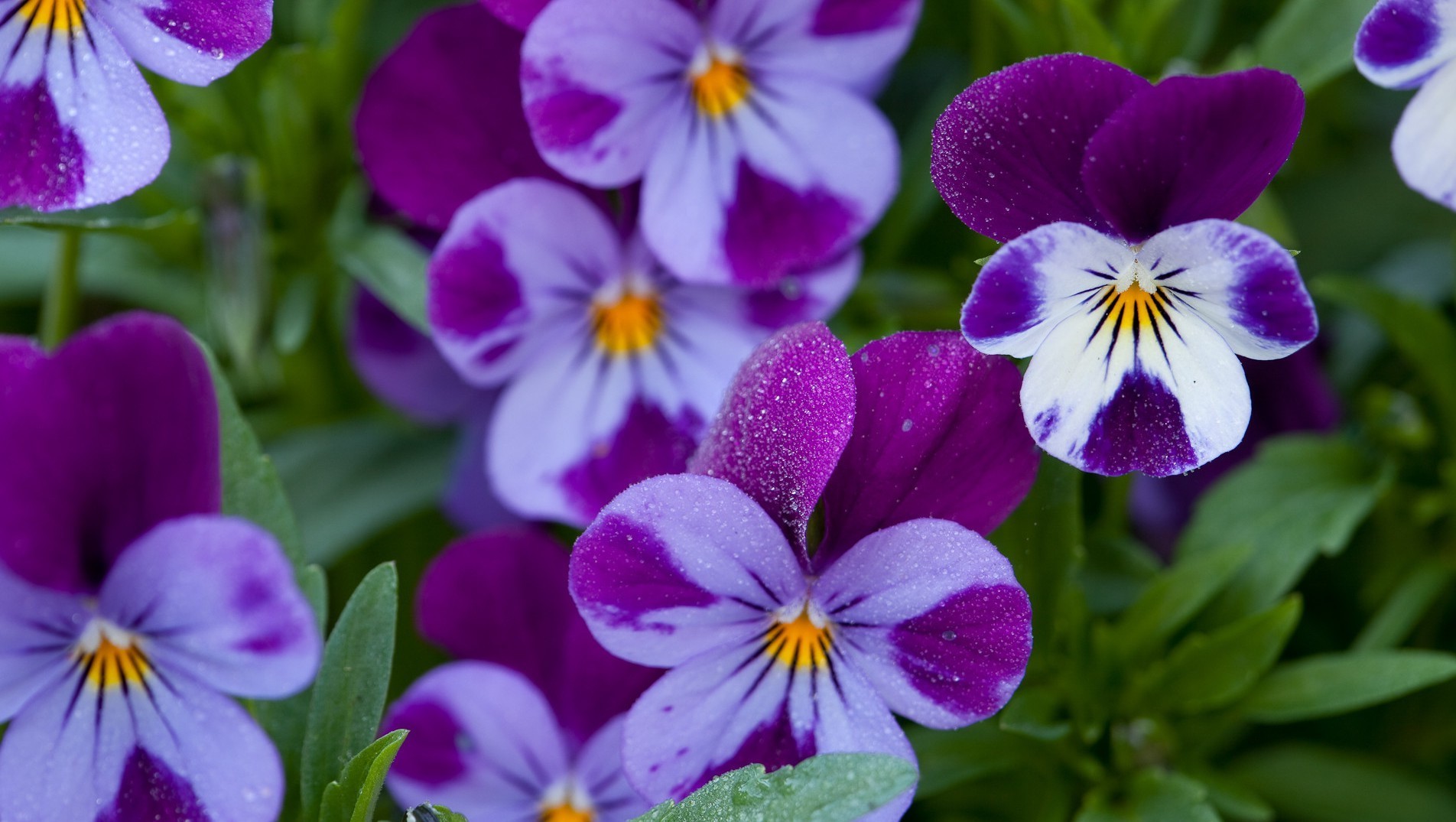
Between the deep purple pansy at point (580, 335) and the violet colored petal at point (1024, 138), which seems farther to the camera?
the deep purple pansy at point (580, 335)

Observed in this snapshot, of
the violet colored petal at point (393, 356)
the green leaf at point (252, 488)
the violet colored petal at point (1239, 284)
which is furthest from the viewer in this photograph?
the violet colored petal at point (393, 356)

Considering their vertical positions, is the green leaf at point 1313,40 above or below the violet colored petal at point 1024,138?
above

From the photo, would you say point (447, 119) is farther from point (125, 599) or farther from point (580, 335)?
point (125, 599)

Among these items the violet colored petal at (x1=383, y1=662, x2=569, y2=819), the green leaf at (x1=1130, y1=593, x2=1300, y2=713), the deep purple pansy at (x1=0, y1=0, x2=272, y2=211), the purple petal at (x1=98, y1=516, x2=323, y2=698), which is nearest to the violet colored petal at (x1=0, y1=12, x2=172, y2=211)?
the deep purple pansy at (x1=0, y1=0, x2=272, y2=211)

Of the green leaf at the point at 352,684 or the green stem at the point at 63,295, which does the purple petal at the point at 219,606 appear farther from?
the green stem at the point at 63,295

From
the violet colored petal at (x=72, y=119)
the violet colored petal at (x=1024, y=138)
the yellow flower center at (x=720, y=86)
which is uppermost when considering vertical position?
the yellow flower center at (x=720, y=86)

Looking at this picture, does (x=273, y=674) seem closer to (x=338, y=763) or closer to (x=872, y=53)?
(x=338, y=763)

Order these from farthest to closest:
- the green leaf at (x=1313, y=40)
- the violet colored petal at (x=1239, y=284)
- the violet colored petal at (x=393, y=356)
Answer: the violet colored petal at (x=393, y=356) → the green leaf at (x=1313, y=40) → the violet colored petal at (x=1239, y=284)

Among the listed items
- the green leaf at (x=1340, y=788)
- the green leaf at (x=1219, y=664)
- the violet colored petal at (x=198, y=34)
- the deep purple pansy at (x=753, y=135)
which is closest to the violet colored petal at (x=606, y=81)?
the deep purple pansy at (x=753, y=135)
